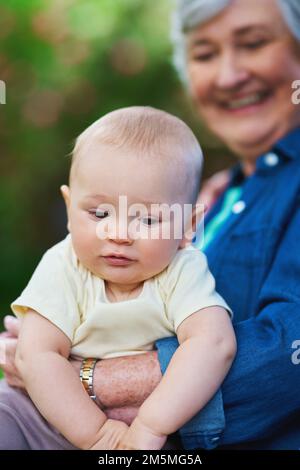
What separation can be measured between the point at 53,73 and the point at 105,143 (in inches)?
116

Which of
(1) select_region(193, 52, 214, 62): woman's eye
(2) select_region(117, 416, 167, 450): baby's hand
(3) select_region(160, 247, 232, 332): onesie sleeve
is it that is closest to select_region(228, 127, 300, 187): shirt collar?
(1) select_region(193, 52, 214, 62): woman's eye

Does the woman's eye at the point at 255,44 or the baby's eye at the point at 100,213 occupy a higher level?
the woman's eye at the point at 255,44

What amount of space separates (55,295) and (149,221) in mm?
252

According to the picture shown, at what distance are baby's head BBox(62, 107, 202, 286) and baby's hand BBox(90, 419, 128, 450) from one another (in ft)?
0.97

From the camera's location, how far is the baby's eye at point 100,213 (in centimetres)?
140

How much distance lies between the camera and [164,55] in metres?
4.36

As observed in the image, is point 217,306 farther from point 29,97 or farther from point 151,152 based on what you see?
point 29,97

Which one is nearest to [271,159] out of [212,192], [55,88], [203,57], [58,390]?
[203,57]

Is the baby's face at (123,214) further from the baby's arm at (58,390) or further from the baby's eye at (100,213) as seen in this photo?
the baby's arm at (58,390)

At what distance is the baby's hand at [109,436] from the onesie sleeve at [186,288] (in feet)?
0.77

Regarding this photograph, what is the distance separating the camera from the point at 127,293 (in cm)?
148

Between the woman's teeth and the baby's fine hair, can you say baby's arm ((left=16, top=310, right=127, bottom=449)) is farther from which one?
the woman's teeth

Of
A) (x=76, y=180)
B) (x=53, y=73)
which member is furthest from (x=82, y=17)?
(x=76, y=180)

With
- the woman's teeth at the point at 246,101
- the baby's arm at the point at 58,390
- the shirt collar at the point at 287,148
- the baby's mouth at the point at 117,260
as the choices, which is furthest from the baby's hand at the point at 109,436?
the woman's teeth at the point at 246,101
